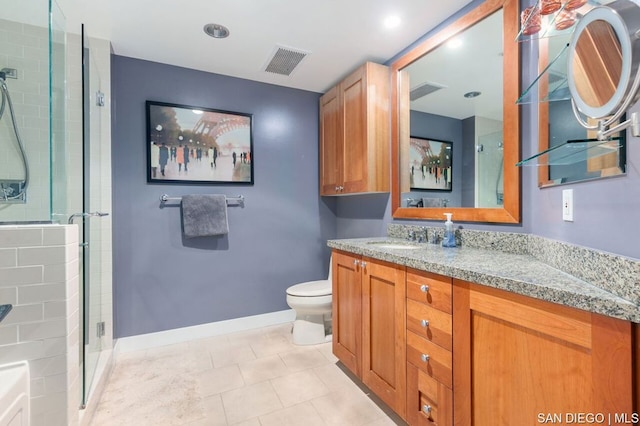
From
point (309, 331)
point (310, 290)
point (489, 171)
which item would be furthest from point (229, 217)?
point (489, 171)

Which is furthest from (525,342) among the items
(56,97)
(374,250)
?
(56,97)

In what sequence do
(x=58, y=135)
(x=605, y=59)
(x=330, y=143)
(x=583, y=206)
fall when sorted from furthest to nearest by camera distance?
(x=330, y=143) → (x=58, y=135) → (x=583, y=206) → (x=605, y=59)

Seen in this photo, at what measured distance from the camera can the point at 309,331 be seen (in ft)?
7.82

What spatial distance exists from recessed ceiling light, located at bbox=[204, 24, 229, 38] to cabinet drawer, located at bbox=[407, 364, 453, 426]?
2320 mm

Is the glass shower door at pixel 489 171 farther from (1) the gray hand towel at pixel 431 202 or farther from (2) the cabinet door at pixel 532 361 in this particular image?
(2) the cabinet door at pixel 532 361

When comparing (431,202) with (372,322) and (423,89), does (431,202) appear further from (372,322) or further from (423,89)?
(372,322)

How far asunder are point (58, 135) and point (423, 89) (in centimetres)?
219

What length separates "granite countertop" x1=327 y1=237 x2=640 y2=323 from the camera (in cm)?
70

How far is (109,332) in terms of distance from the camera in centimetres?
210

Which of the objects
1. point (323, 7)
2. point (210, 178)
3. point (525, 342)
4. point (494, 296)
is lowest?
point (525, 342)

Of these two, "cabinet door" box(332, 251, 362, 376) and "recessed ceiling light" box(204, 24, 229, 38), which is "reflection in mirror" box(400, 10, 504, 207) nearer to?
"cabinet door" box(332, 251, 362, 376)

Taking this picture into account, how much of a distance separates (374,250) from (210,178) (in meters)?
1.67

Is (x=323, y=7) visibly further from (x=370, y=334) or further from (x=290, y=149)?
(x=370, y=334)

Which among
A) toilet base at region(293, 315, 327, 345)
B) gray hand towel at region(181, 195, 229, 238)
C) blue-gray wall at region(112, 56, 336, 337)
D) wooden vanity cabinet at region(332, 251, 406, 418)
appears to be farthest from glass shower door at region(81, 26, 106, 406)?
wooden vanity cabinet at region(332, 251, 406, 418)
